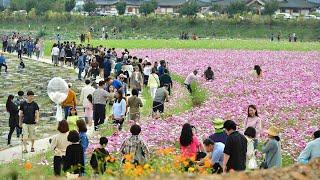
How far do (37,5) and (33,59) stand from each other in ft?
235

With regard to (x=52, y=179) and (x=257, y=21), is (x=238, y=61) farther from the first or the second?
(x=257, y=21)

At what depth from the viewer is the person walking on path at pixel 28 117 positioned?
20062 millimetres

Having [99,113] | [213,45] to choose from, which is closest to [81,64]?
[99,113]

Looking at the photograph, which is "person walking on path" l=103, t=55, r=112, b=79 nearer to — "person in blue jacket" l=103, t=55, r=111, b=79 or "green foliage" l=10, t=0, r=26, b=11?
"person in blue jacket" l=103, t=55, r=111, b=79

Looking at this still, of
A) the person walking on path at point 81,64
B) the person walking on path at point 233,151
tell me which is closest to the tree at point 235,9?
the person walking on path at point 81,64

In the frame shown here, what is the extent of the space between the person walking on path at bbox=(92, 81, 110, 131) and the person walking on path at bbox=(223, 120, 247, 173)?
396 inches

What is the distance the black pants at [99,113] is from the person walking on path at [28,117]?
10.3 feet

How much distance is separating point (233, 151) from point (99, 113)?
1056 cm

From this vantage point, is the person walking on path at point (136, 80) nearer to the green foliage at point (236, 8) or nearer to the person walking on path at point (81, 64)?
the person walking on path at point (81, 64)

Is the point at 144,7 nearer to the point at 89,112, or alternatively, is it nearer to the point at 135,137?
the point at 89,112

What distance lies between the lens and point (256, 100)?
2452 cm

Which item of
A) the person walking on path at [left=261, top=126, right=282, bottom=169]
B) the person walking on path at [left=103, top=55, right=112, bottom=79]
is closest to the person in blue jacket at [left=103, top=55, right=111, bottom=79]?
the person walking on path at [left=103, top=55, right=112, bottom=79]

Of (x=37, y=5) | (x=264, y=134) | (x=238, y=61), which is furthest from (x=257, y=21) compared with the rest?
(x=264, y=134)

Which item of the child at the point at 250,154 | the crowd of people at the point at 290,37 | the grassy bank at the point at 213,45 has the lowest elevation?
the crowd of people at the point at 290,37
